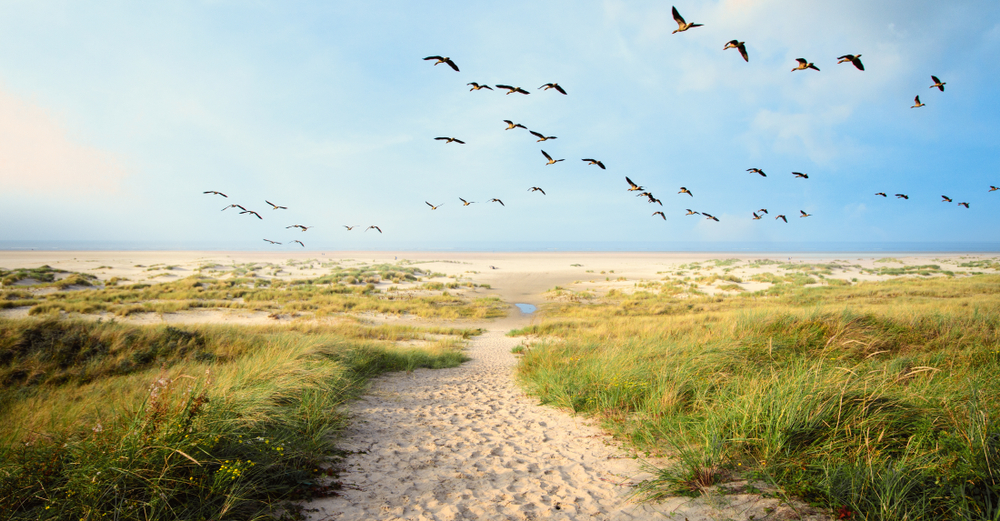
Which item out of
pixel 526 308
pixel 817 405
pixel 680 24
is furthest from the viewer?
pixel 526 308

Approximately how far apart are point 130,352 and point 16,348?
1974 millimetres

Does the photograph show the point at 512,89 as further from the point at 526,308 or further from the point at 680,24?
the point at 526,308

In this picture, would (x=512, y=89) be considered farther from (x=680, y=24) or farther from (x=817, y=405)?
(x=817, y=405)

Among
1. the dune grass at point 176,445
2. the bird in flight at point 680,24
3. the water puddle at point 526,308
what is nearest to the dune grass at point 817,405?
the dune grass at point 176,445

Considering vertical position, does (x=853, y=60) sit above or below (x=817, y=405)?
above

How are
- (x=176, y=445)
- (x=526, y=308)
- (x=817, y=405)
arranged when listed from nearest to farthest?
(x=176, y=445) → (x=817, y=405) → (x=526, y=308)

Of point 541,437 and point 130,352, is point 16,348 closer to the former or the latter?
point 130,352

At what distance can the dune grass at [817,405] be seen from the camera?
12.0ft

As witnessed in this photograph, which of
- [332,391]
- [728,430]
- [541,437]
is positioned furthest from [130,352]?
[728,430]

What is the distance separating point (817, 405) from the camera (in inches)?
191

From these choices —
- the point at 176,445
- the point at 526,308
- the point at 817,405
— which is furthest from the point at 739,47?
the point at 526,308

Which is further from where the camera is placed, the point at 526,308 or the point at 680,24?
the point at 526,308

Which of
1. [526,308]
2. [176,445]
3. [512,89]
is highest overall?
[512,89]

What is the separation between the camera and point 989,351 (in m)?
8.30
